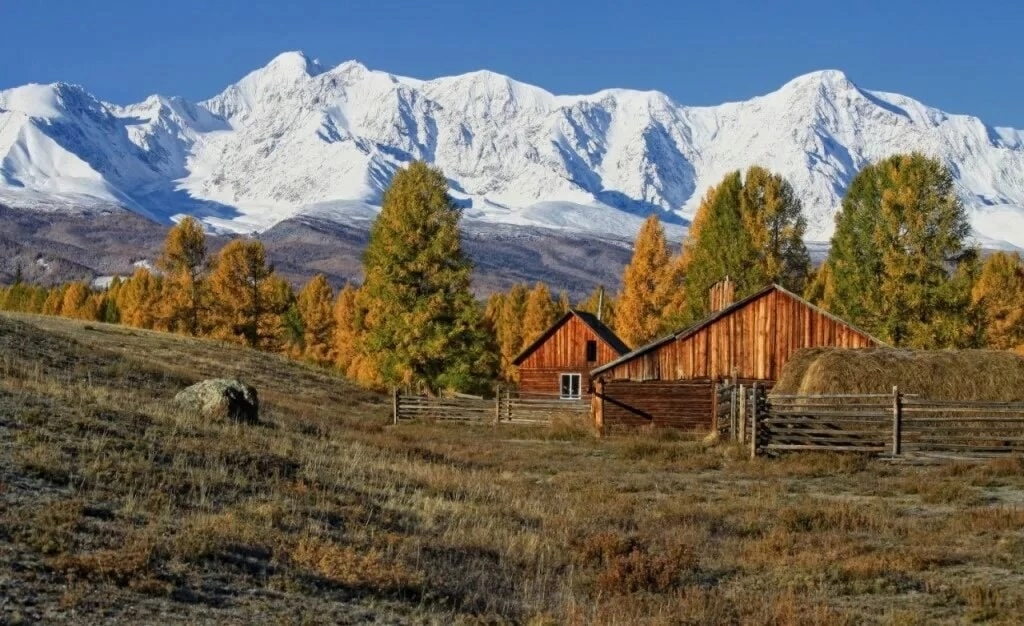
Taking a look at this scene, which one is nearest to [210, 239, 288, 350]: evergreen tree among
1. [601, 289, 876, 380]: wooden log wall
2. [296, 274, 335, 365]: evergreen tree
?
[296, 274, 335, 365]: evergreen tree

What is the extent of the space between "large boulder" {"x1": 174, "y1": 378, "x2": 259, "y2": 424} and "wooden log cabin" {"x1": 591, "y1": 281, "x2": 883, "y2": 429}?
17.8 meters

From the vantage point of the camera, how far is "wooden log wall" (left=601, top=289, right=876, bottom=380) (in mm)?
37500

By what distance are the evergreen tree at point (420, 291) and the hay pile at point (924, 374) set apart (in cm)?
1867

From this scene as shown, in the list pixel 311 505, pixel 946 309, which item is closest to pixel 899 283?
pixel 946 309

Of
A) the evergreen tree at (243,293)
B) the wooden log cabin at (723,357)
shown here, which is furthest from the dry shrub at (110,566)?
the evergreen tree at (243,293)

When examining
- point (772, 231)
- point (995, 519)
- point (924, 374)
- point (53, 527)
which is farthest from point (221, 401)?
point (772, 231)

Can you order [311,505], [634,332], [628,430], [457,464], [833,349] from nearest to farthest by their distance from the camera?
[311,505] < [457,464] < [833,349] < [628,430] < [634,332]

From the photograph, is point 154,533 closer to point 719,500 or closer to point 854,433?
point 719,500

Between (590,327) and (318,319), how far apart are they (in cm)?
3735

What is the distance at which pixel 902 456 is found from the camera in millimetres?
25516

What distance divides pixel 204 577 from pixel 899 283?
119 ft

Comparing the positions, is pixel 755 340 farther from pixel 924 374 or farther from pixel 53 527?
pixel 53 527

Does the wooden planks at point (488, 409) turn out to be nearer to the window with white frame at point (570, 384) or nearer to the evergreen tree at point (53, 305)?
the window with white frame at point (570, 384)

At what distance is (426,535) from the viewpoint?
13.2m
